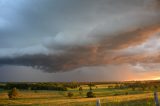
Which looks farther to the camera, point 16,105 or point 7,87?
point 7,87

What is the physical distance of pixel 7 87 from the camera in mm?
144250

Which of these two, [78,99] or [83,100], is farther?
[78,99]

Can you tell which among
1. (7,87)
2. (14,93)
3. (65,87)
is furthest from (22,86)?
(14,93)

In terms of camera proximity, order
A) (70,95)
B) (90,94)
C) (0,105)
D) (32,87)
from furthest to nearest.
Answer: (32,87), (70,95), (90,94), (0,105)

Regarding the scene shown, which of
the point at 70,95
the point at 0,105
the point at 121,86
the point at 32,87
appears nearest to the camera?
the point at 0,105

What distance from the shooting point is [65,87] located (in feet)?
476

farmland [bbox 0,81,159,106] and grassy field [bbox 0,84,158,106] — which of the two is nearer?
grassy field [bbox 0,84,158,106]

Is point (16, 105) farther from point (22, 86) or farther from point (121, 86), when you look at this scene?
point (121, 86)

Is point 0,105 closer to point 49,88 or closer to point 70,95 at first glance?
point 70,95

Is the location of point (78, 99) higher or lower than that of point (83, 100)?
higher

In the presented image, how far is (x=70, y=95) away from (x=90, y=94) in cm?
1006

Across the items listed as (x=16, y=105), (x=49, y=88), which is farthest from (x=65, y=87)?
(x=16, y=105)

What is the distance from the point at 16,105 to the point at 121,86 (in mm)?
95622

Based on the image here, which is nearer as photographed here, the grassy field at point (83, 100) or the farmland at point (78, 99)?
the grassy field at point (83, 100)
